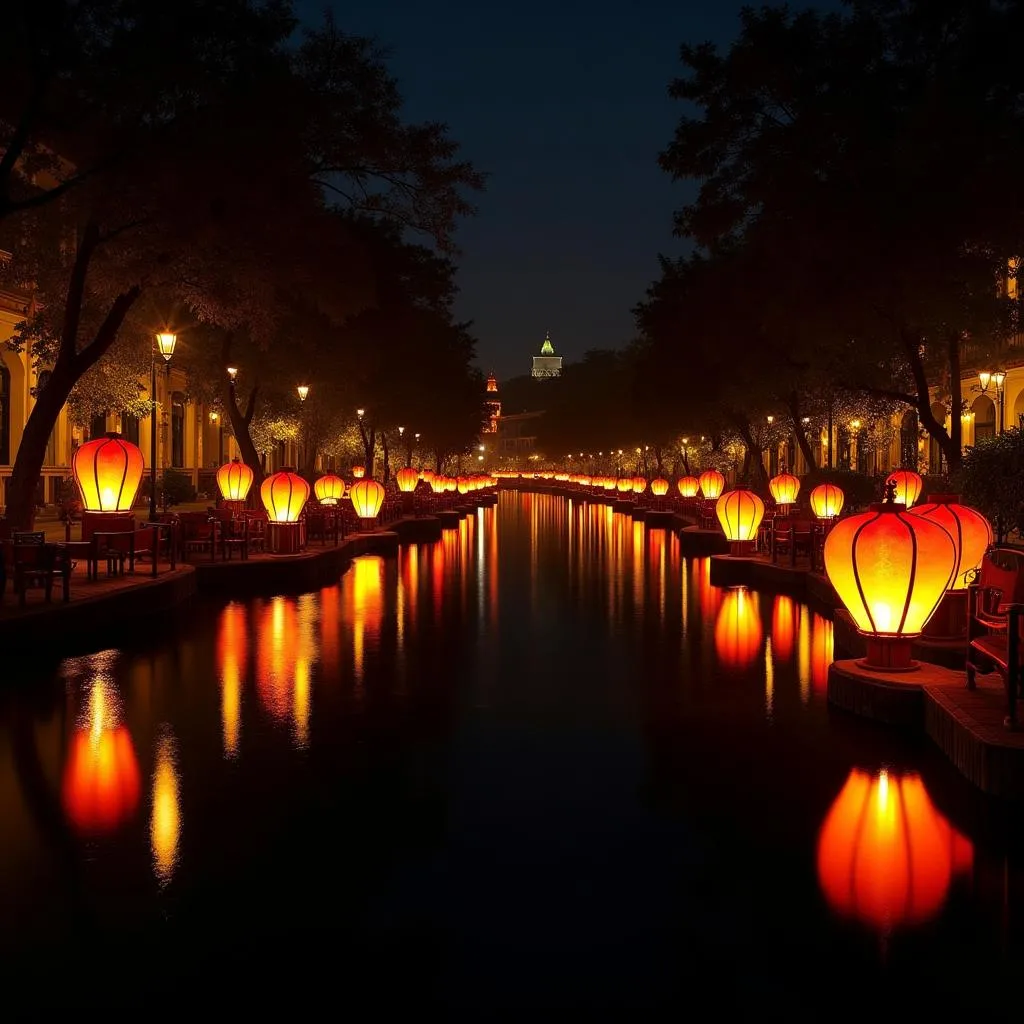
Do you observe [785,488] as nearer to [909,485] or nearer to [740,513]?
[909,485]

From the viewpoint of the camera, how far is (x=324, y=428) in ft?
129

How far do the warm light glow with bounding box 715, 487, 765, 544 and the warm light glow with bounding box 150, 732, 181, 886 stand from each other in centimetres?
1554

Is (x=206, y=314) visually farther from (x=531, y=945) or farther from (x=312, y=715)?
(x=531, y=945)

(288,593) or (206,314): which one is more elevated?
(206,314)

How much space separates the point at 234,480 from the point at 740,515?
12136 millimetres

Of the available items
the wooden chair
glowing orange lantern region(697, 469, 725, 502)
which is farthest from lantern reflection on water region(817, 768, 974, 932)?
glowing orange lantern region(697, 469, 725, 502)

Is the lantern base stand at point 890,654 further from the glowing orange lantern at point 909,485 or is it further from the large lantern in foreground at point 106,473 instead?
the glowing orange lantern at point 909,485

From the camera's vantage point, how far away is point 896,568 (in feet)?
29.9

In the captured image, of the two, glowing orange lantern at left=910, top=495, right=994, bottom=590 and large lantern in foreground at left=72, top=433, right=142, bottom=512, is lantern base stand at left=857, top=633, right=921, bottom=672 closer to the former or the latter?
glowing orange lantern at left=910, top=495, right=994, bottom=590

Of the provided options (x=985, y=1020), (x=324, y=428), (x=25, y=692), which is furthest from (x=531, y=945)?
(x=324, y=428)

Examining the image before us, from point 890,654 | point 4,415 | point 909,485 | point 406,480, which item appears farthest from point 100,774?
point 406,480

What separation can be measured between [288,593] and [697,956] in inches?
560

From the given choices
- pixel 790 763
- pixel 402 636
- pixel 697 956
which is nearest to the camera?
pixel 697 956

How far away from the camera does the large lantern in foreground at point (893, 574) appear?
906cm
